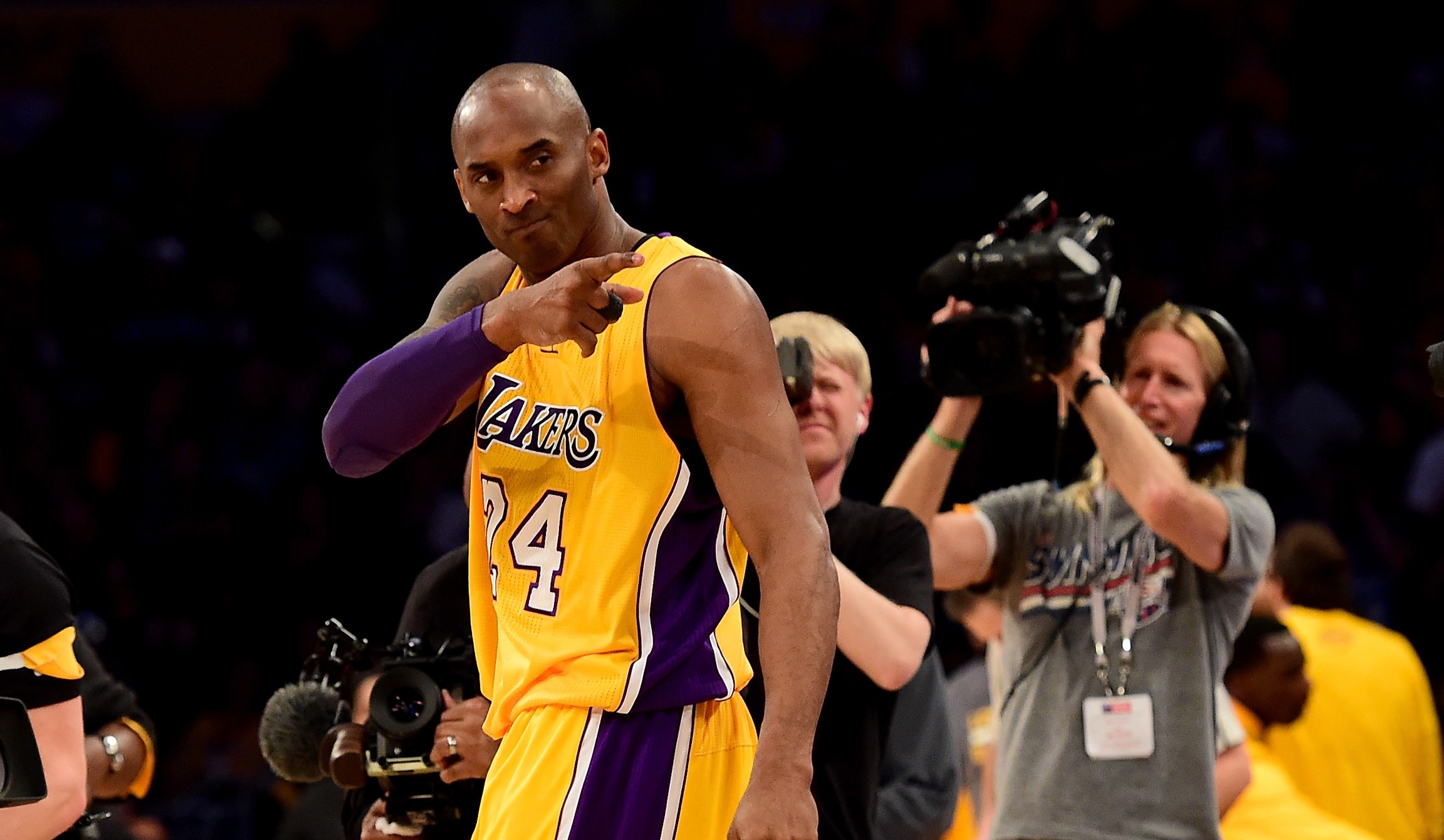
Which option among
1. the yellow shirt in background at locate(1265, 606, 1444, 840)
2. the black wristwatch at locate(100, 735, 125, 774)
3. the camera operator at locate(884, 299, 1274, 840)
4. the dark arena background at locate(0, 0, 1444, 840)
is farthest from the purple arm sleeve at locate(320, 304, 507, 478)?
the dark arena background at locate(0, 0, 1444, 840)

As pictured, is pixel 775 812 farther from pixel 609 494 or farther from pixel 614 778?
pixel 609 494

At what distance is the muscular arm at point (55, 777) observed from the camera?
2818 mm

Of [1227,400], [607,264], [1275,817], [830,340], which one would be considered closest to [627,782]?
[607,264]

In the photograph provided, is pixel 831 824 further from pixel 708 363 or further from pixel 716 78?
pixel 716 78

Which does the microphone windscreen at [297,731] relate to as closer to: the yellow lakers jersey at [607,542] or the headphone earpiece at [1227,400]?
the yellow lakers jersey at [607,542]

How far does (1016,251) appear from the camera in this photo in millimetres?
3602

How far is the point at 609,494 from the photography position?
7.41 ft

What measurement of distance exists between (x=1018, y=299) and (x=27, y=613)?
197 cm

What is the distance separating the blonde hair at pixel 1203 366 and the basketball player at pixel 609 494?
69.6 inches

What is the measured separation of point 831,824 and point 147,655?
16.4 feet

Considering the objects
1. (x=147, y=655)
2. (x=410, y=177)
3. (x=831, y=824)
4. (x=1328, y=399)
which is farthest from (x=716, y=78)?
(x=831, y=824)

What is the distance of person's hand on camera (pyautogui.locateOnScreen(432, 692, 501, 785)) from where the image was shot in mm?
2723

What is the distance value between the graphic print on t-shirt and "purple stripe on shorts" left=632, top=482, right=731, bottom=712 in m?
1.66

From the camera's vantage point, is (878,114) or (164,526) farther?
(878,114)
